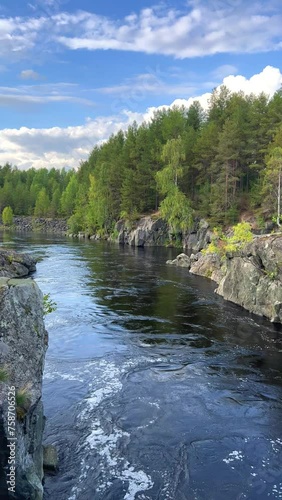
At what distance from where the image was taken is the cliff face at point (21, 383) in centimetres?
770

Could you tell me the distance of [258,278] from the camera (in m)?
29.3

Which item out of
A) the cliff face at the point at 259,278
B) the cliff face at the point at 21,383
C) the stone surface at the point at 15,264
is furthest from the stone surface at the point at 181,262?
the cliff face at the point at 21,383

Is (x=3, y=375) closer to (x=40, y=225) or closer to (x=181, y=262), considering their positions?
(x=181, y=262)

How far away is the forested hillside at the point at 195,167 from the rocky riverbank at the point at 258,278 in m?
23.9

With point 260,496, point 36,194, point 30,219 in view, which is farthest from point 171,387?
point 36,194

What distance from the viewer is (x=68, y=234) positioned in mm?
115875

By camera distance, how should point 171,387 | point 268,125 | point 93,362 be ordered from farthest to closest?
point 268,125 → point 93,362 → point 171,387

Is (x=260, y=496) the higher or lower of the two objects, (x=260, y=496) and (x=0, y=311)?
the lower

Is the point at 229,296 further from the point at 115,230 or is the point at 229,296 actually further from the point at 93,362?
the point at 115,230

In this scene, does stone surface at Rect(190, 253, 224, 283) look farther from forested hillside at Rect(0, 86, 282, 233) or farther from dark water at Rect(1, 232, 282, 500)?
forested hillside at Rect(0, 86, 282, 233)

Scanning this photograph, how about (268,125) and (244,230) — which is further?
(268,125)

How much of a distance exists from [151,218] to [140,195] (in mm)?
7136

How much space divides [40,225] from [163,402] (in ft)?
434

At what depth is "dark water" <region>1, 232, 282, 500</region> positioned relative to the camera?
1071 centimetres
